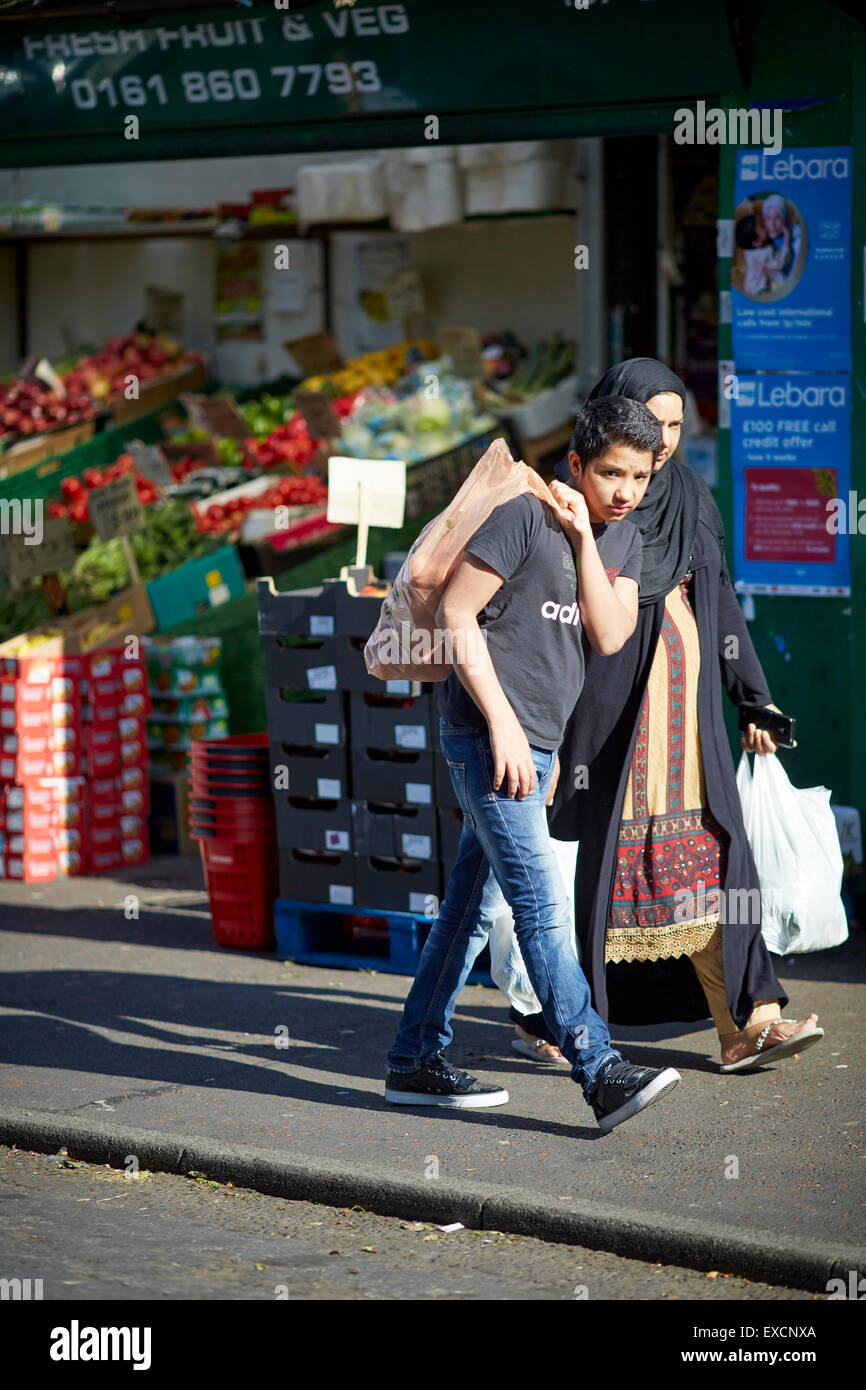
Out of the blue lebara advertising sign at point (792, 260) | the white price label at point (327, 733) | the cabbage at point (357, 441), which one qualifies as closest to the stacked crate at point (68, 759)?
the white price label at point (327, 733)

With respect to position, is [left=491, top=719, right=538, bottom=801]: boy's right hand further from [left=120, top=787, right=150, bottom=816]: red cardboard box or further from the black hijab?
[left=120, top=787, right=150, bottom=816]: red cardboard box

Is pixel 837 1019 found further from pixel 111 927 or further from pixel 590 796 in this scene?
pixel 111 927

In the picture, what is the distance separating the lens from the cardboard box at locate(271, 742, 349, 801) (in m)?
6.87

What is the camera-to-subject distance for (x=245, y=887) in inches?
283

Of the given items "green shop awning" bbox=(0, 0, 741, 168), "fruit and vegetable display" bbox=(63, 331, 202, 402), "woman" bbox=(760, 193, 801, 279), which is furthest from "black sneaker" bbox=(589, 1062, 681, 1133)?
"fruit and vegetable display" bbox=(63, 331, 202, 402)

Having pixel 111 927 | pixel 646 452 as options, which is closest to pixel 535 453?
pixel 111 927

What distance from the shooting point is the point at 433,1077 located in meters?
5.16

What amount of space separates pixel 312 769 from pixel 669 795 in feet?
6.95

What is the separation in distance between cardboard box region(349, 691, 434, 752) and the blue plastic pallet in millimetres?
651

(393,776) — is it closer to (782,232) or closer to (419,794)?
(419,794)

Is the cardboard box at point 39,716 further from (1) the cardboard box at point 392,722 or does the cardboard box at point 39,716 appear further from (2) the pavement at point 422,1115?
(1) the cardboard box at point 392,722

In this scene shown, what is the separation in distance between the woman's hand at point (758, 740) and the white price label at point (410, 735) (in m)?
1.58
